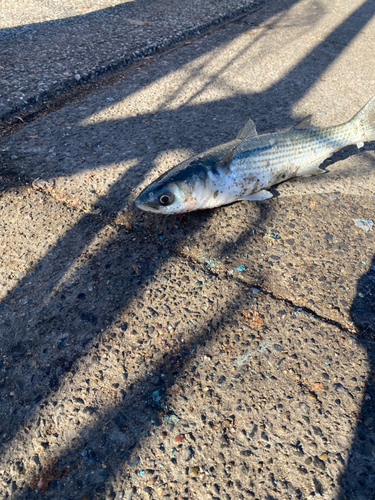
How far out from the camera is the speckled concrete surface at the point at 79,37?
154 inches

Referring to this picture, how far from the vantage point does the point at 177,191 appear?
91.6 inches

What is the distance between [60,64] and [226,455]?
4.29 meters

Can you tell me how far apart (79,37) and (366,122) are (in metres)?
3.83

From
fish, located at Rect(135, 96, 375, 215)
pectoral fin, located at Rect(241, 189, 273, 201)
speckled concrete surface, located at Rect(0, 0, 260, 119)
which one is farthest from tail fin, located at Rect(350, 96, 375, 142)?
speckled concrete surface, located at Rect(0, 0, 260, 119)

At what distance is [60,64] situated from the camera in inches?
167

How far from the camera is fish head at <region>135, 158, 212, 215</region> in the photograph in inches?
90.3

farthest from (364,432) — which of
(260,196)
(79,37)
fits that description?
(79,37)

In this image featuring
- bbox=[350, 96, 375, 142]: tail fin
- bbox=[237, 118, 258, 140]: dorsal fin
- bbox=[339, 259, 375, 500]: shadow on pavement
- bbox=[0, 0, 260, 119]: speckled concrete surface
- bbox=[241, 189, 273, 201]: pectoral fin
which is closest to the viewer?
bbox=[339, 259, 375, 500]: shadow on pavement

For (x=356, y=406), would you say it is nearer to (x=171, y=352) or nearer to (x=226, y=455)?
(x=226, y=455)

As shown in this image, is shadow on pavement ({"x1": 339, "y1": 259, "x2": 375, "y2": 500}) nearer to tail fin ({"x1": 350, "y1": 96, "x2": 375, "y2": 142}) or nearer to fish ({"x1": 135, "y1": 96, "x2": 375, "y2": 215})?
fish ({"x1": 135, "y1": 96, "x2": 375, "y2": 215})

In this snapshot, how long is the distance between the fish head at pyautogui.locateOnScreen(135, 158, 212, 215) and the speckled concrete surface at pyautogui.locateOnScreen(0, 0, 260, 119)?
6.74 feet

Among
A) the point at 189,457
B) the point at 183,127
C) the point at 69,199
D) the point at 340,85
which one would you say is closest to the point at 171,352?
the point at 189,457

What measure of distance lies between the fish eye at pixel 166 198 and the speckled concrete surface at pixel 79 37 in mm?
2121

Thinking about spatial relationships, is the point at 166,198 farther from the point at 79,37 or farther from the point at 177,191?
the point at 79,37
